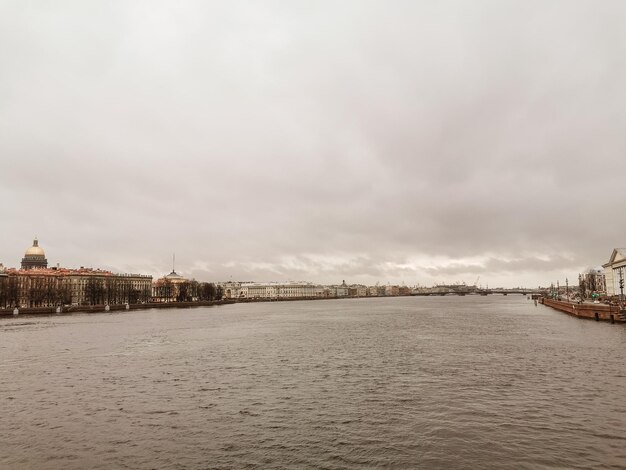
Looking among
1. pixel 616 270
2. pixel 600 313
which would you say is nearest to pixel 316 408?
pixel 600 313

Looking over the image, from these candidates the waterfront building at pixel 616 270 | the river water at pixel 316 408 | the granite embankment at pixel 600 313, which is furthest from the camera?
the waterfront building at pixel 616 270

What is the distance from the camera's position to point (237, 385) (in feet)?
98.0

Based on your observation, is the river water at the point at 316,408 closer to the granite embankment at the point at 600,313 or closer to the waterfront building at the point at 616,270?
the granite embankment at the point at 600,313

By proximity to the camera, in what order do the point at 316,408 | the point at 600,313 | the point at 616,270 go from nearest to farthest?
the point at 316,408
the point at 600,313
the point at 616,270

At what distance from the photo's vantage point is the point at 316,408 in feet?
79.0

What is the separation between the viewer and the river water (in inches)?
695

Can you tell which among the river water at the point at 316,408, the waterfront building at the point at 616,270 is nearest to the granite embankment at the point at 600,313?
the river water at the point at 316,408

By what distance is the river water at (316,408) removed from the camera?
17.6 m

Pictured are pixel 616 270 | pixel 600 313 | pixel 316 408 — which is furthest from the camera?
pixel 616 270

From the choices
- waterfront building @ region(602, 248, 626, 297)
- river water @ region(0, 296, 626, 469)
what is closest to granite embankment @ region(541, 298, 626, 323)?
river water @ region(0, 296, 626, 469)

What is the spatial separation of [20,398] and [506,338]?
169ft

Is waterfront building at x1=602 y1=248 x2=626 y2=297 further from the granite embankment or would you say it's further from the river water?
the river water

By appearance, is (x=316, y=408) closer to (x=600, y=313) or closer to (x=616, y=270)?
(x=600, y=313)

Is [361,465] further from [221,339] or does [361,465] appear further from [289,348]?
[221,339]
